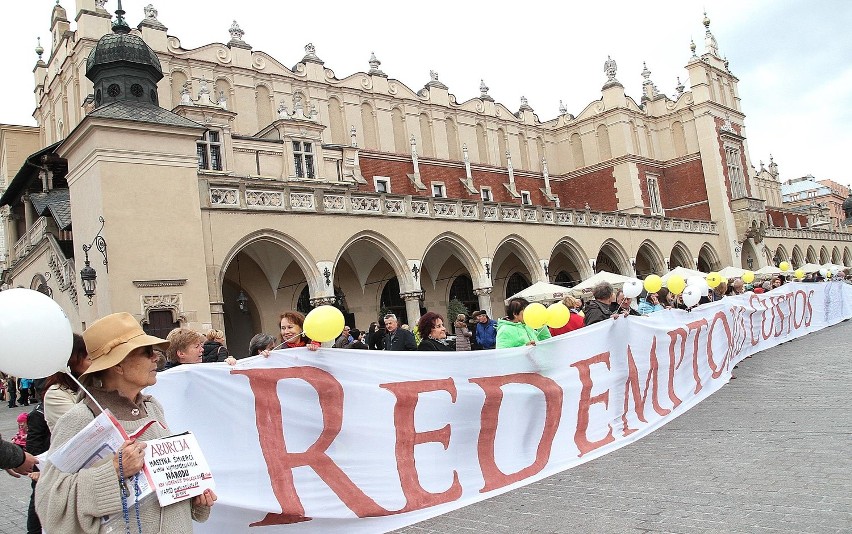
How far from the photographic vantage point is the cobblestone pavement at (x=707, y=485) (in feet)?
14.5

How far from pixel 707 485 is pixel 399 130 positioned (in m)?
29.3

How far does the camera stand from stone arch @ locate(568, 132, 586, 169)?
137ft

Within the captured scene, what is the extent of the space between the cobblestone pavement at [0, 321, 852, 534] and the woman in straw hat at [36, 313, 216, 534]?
8.53 ft

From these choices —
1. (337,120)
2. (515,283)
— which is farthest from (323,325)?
(515,283)

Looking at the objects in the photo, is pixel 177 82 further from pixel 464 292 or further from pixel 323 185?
pixel 464 292

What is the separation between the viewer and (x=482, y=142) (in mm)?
37344

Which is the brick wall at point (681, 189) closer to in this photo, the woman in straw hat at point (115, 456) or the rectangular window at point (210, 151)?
the rectangular window at point (210, 151)

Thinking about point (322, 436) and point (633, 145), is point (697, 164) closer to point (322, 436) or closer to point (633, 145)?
point (633, 145)

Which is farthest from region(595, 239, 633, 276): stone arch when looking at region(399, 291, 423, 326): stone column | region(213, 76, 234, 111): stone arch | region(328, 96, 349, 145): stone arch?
region(213, 76, 234, 111): stone arch

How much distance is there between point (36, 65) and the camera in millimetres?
29156

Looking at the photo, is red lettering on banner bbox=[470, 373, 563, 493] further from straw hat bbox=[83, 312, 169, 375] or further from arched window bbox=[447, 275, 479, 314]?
arched window bbox=[447, 275, 479, 314]

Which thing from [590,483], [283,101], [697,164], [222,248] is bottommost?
[590,483]

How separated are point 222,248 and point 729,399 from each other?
12.4 meters

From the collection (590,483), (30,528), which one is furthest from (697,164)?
(30,528)
